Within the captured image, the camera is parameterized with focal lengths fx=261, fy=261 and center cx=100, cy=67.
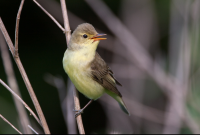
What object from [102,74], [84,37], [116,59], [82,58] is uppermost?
[84,37]

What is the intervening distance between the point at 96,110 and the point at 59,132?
2.67 ft

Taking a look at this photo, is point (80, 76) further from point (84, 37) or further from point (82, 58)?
point (84, 37)

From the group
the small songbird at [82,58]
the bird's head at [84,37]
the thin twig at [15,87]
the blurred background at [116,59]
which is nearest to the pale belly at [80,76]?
the small songbird at [82,58]

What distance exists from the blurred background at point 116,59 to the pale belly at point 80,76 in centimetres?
94

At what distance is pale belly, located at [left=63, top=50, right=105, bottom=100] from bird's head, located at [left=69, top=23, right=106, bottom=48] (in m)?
0.19

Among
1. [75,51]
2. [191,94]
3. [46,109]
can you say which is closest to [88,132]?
[46,109]

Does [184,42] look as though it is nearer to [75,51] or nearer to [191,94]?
[191,94]

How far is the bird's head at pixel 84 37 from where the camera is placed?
2910 millimetres

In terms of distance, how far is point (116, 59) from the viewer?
16.4ft

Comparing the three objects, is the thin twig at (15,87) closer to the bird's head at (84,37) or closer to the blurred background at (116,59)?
the bird's head at (84,37)

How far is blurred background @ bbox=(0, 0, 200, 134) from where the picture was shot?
406 centimetres

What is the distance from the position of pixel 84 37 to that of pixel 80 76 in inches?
17.6

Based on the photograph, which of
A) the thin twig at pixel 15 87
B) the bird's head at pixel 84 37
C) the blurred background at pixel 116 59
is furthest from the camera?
the blurred background at pixel 116 59

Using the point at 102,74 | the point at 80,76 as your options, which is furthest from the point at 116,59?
the point at 80,76
